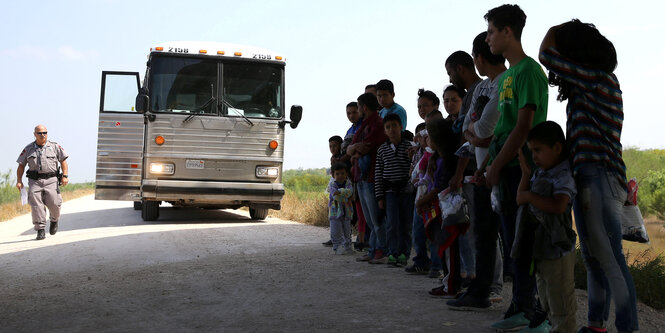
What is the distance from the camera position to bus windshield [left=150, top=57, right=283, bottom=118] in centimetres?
1257

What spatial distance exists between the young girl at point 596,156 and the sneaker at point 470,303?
1.01 metres

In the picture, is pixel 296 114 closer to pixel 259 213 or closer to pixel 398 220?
pixel 259 213

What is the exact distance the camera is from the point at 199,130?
12.7m

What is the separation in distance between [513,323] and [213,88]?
9.83 meters

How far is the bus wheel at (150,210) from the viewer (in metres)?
13.7

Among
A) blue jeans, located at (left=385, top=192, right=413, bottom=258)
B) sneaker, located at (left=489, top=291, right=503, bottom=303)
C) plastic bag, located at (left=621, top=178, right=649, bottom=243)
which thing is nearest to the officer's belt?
blue jeans, located at (left=385, top=192, right=413, bottom=258)

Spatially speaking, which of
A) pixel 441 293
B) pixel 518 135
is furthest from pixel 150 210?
pixel 518 135

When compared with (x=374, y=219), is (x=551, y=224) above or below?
above

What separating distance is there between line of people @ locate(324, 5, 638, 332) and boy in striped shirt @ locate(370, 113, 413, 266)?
51.1 inches

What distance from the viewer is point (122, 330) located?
166 inches

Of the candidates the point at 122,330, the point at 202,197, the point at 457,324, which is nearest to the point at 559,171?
the point at 457,324

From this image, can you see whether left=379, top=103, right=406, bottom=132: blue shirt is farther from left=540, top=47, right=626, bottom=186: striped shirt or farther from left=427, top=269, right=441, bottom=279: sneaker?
left=540, top=47, right=626, bottom=186: striped shirt

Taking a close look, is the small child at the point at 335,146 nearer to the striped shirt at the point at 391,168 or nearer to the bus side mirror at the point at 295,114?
the striped shirt at the point at 391,168

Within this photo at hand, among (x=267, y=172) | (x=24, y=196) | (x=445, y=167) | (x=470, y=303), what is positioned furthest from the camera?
(x=267, y=172)
